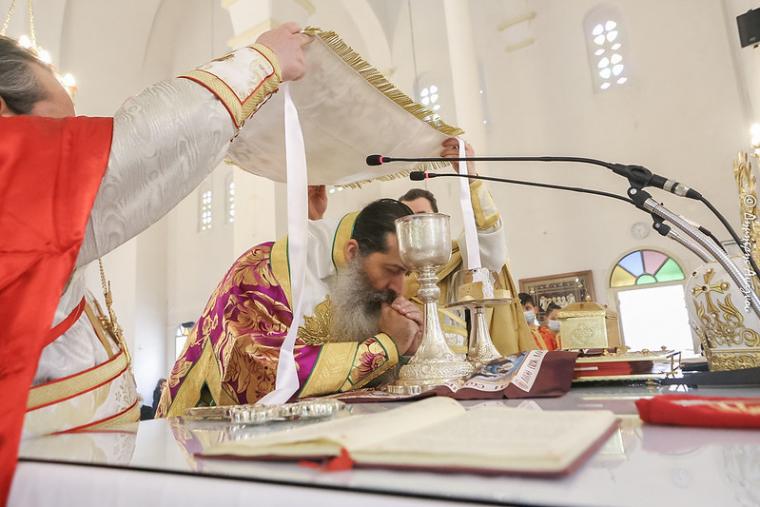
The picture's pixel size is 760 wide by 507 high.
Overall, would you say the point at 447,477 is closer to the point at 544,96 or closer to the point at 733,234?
the point at 733,234

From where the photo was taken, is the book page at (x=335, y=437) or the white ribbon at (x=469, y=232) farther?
the white ribbon at (x=469, y=232)

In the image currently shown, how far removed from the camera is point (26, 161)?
0.94m

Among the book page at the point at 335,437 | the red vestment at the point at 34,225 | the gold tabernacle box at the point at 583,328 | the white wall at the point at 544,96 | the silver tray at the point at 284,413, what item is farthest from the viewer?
the white wall at the point at 544,96

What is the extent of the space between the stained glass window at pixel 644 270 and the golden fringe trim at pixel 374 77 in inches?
345

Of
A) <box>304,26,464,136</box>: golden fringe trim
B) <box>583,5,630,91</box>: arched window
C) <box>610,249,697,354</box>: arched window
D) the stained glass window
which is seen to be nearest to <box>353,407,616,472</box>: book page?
<box>304,26,464,136</box>: golden fringe trim

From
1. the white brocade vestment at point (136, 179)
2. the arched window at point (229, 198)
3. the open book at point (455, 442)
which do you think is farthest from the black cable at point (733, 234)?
the arched window at point (229, 198)

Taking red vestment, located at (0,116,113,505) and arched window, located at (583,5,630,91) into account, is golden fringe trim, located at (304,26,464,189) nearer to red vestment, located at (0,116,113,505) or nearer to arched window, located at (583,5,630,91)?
red vestment, located at (0,116,113,505)

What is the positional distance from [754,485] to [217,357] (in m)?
1.52

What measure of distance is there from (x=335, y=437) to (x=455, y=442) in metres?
0.13

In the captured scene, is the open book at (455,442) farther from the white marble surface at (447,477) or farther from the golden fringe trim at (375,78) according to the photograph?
the golden fringe trim at (375,78)

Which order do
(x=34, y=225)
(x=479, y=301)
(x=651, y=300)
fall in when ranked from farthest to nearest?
(x=651, y=300) → (x=479, y=301) → (x=34, y=225)

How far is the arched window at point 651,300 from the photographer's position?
9.68 meters

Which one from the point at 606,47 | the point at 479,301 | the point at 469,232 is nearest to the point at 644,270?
the point at 606,47

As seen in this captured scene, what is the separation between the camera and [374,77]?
1855 mm
